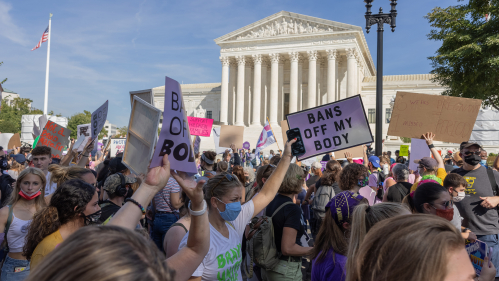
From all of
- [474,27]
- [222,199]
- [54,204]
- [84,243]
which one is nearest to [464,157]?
[222,199]

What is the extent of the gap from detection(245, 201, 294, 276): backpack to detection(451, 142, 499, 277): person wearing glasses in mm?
2860

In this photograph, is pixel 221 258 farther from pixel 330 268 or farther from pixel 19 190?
pixel 19 190

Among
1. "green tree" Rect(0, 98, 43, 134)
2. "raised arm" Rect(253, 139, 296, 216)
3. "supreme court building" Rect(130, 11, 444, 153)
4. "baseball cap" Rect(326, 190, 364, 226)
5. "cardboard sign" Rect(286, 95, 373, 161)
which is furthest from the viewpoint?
"supreme court building" Rect(130, 11, 444, 153)

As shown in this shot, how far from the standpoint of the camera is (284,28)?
152ft

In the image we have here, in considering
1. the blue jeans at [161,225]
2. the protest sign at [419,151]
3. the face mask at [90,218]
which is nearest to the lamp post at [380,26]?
the protest sign at [419,151]

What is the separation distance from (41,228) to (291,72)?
44633mm

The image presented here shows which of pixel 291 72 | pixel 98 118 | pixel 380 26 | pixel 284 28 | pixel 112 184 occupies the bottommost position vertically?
pixel 112 184

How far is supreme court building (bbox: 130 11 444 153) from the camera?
44156 mm

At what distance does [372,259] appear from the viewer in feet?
4.55

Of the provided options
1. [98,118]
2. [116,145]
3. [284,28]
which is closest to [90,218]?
[98,118]

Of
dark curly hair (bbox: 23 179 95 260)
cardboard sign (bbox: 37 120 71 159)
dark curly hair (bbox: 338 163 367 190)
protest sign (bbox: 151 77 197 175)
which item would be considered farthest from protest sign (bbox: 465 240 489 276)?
cardboard sign (bbox: 37 120 71 159)

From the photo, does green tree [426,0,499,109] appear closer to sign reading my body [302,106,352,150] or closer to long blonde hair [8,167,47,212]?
sign reading my body [302,106,352,150]

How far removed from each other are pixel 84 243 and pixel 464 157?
5.19 meters

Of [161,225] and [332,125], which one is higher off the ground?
[332,125]
